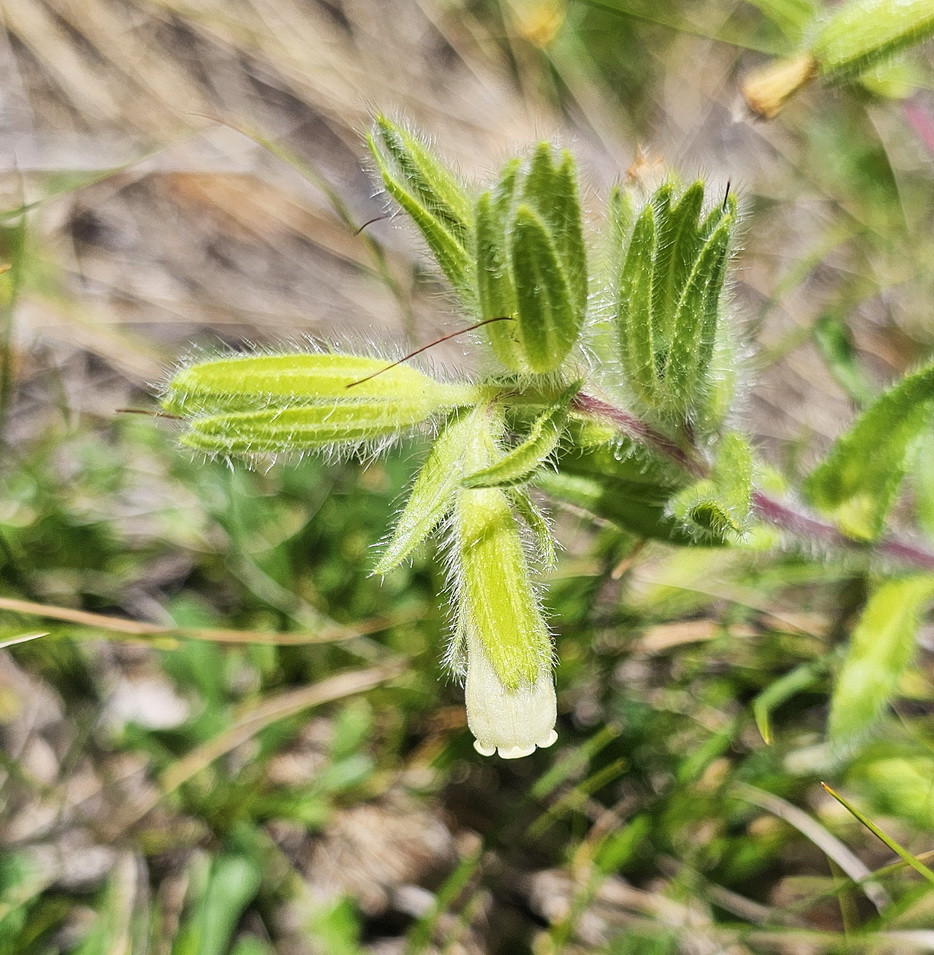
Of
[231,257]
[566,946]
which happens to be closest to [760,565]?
[566,946]

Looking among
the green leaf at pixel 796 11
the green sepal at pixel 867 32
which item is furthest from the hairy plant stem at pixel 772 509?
the green leaf at pixel 796 11

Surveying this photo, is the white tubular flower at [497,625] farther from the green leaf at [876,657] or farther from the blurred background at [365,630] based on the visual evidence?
the green leaf at [876,657]

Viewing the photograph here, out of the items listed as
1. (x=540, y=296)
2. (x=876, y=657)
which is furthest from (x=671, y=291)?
(x=876, y=657)

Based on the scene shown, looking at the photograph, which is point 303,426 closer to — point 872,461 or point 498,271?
point 498,271

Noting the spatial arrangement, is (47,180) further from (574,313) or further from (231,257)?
(574,313)

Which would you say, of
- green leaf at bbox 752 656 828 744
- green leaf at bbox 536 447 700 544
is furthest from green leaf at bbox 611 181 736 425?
green leaf at bbox 752 656 828 744

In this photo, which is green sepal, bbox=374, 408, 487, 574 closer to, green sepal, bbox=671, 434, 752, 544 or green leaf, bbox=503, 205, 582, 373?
green leaf, bbox=503, 205, 582, 373
